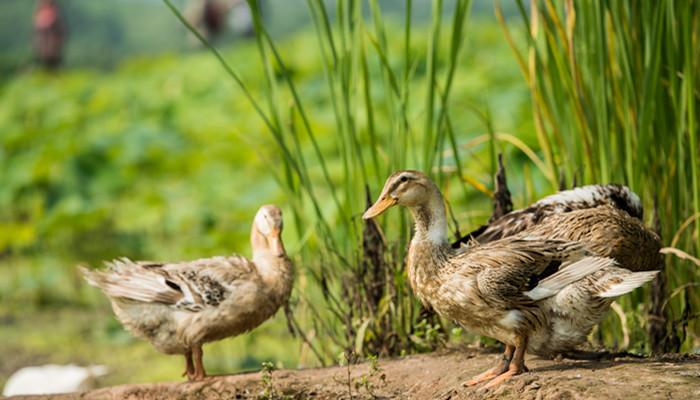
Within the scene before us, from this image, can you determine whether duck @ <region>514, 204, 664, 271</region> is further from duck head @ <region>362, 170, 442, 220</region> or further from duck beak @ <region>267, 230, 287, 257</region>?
duck beak @ <region>267, 230, 287, 257</region>

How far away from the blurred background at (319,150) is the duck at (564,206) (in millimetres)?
160

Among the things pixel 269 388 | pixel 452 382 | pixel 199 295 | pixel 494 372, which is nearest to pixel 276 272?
pixel 199 295

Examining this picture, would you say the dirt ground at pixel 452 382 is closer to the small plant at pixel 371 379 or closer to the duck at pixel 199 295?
the small plant at pixel 371 379

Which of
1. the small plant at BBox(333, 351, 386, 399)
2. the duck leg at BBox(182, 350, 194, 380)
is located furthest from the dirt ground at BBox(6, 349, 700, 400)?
the duck leg at BBox(182, 350, 194, 380)

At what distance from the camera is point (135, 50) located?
1769 centimetres

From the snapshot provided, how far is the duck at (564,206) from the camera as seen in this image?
328 centimetres

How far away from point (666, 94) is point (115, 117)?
9368 mm

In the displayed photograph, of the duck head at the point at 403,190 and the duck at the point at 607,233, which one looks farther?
the duck at the point at 607,233

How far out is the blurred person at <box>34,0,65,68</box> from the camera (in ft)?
49.2

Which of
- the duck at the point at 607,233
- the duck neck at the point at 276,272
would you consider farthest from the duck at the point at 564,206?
the duck neck at the point at 276,272

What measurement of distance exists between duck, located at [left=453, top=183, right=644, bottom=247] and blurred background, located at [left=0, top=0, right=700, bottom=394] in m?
0.16

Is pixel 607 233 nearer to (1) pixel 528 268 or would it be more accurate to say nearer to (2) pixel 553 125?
(1) pixel 528 268

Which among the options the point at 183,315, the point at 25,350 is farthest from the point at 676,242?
the point at 25,350

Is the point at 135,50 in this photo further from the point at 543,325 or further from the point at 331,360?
the point at 543,325
